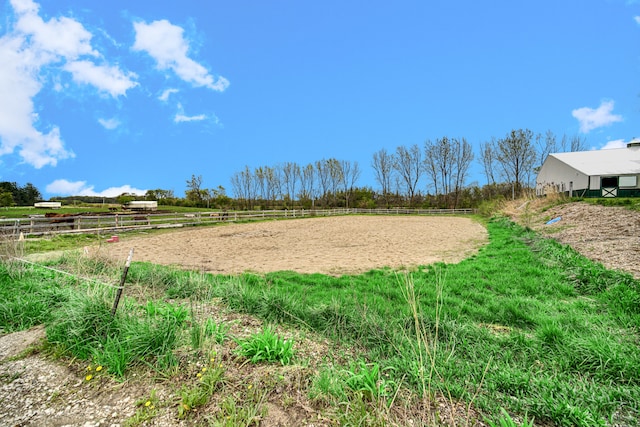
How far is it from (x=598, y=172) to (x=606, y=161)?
4428 mm

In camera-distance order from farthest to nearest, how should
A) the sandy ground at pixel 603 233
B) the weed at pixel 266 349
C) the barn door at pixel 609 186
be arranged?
the barn door at pixel 609 186 → the sandy ground at pixel 603 233 → the weed at pixel 266 349

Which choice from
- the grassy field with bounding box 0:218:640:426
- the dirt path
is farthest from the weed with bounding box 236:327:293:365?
the dirt path

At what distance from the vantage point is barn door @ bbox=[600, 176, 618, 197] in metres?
24.3

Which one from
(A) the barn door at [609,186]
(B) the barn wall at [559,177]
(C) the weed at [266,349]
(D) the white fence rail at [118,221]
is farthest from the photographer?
(B) the barn wall at [559,177]

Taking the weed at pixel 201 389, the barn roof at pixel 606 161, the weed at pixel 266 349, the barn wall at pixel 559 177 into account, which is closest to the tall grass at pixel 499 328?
the weed at pixel 266 349

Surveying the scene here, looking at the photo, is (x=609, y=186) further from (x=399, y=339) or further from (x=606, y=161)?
(x=399, y=339)

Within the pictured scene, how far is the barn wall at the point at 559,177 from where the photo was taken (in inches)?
1025

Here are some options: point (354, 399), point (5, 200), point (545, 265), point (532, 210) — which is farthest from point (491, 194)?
point (5, 200)

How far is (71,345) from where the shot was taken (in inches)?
115

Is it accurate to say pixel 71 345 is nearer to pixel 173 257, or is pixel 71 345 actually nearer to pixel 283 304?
pixel 283 304

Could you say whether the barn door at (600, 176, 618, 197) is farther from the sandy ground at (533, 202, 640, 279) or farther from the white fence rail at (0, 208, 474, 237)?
the white fence rail at (0, 208, 474, 237)

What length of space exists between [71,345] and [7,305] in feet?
6.81

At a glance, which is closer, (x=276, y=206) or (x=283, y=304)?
(x=283, y=304)

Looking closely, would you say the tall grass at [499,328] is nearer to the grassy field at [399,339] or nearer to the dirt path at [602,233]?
the grassy field at [399,339]
